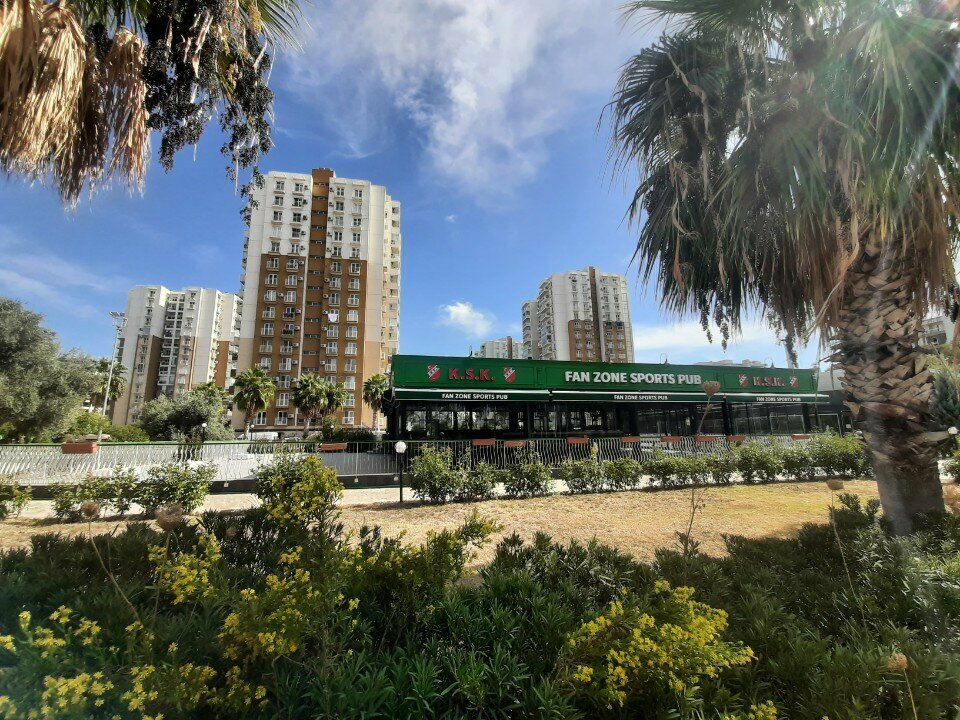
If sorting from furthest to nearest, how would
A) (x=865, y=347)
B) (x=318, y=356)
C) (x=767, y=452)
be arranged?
(x=318, y=356) < (x=767, y=452) < (x=865, y=347)

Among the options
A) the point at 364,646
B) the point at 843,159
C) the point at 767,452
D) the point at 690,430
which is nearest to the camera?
the point at 364,646

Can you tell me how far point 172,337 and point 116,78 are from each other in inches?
4497

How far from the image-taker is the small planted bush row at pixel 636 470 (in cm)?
1047

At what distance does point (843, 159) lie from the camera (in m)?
3.93

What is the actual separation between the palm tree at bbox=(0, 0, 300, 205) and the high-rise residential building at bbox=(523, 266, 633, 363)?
294ft

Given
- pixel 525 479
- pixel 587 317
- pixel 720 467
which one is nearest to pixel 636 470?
pixel 720 467

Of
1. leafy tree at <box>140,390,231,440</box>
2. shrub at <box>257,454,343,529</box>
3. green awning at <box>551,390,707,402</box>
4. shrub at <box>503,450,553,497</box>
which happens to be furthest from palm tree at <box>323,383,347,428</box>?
shrub at <box>257,454,343,529</box>

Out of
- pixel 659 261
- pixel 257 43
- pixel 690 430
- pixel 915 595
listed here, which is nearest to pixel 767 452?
pixel 690 430

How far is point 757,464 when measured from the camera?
1280 cm

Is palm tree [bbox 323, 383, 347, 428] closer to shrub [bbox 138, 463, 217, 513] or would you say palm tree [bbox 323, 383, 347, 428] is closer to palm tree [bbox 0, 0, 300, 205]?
shrub [bbox 138, 463, 217, 513]

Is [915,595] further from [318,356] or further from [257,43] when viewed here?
[318,356]

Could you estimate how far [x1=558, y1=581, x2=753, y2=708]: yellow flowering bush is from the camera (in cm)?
162

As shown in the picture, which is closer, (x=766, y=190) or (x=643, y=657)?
(x=643, y=657)

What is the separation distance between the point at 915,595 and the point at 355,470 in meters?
13.8
